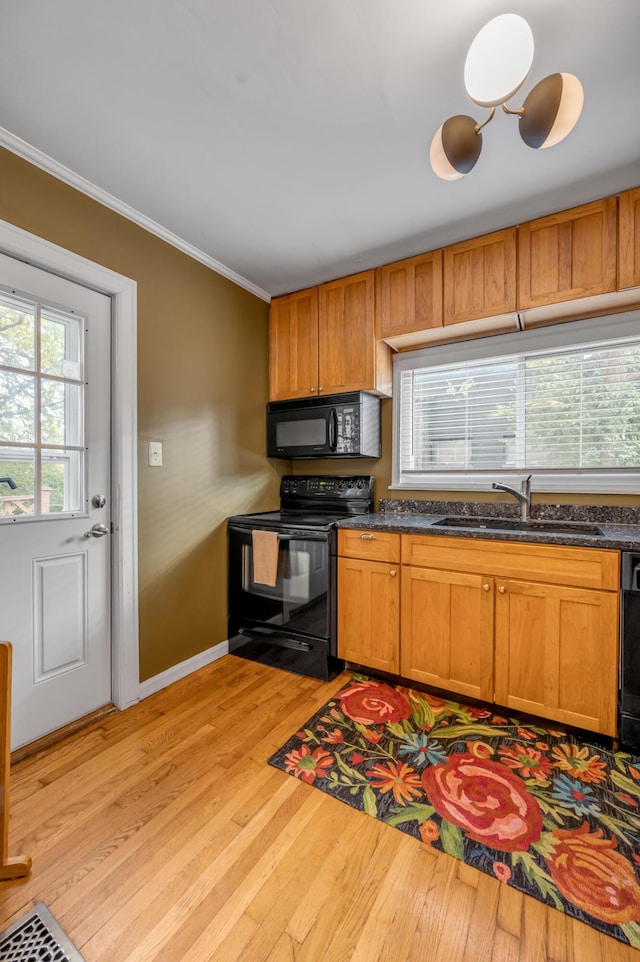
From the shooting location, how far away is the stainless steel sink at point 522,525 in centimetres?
210

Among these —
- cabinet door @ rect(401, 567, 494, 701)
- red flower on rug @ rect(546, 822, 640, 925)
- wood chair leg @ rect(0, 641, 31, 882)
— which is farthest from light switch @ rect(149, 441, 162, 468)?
red flower on rug @ rect(546, 822, 640, 925)

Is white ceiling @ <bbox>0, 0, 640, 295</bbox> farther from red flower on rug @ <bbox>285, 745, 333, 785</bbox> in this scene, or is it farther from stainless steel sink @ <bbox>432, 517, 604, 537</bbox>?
red flower on rug @ <bbox>285, 745, 333, 785</bbox>

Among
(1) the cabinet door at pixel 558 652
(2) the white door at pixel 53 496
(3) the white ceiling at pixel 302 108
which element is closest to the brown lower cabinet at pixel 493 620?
(1) the cabinet door at pixel 558 652

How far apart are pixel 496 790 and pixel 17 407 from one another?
2.41m

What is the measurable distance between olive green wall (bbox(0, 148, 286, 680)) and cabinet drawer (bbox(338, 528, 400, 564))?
849 millimetres

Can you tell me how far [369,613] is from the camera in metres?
2.25

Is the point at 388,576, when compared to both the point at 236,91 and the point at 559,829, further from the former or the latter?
Result: the point at 236,91

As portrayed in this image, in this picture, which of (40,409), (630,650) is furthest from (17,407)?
Answer: (630,650)

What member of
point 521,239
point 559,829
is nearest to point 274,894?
point 559,829

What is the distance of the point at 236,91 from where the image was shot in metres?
1.40

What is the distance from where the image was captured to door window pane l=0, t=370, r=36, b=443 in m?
1.62

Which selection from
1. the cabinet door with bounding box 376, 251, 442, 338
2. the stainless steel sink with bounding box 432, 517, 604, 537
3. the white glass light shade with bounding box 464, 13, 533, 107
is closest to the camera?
the white glass light shade with bounding box 464, 13, 533, 107

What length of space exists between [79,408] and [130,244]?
0.90 m

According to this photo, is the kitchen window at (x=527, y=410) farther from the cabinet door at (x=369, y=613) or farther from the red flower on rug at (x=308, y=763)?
the red flower on rug at (x=308, y=763)
